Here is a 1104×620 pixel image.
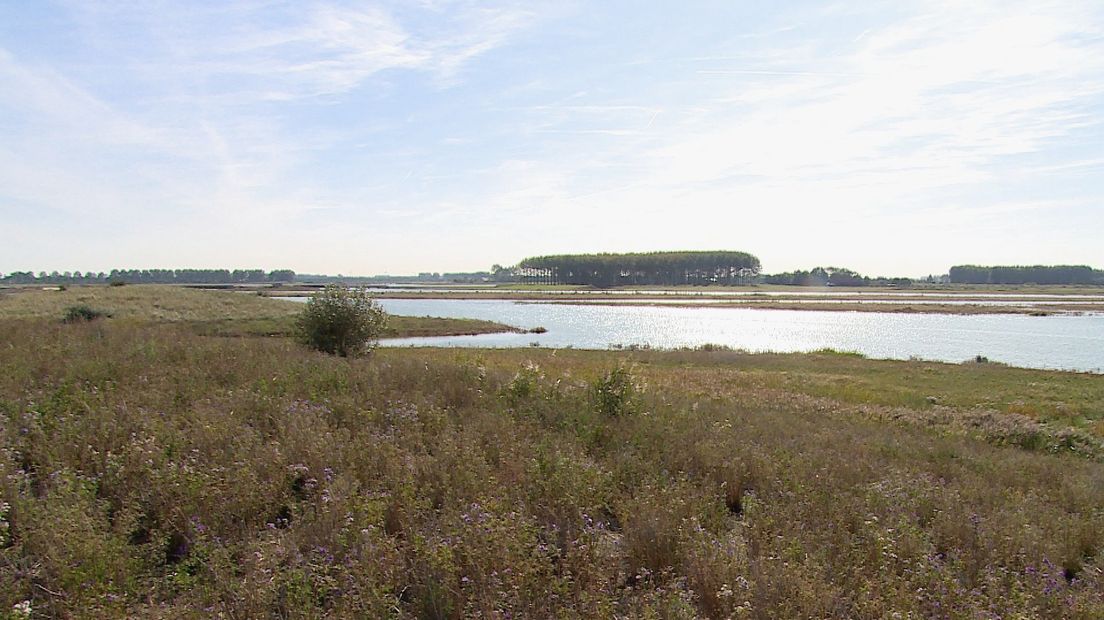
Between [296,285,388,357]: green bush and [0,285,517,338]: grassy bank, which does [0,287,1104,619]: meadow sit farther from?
[0,285,517,338]: grassy bank

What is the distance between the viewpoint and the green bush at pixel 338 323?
21781 millimetres

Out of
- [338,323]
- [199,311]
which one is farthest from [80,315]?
[199,311]

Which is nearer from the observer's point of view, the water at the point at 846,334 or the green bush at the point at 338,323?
the green bush at the point at 338,323

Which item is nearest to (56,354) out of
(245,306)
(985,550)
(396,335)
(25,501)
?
(25,501)

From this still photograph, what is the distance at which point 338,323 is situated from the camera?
2188cm

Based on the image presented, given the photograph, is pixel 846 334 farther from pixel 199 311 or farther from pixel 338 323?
pixel 199 311

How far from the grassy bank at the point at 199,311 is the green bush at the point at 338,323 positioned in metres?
29.8

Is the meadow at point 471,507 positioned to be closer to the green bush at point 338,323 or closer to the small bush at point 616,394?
the small bush at point 616,394

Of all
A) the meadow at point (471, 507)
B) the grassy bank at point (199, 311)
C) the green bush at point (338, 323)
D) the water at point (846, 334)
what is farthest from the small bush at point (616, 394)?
the grassy bank at point (199, 311)

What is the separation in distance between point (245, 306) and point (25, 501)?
7818 cm

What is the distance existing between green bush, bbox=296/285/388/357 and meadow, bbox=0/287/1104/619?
33.5 feet

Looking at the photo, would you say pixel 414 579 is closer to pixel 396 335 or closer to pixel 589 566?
pixel 589 566

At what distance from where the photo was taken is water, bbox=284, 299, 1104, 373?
48.9 metres

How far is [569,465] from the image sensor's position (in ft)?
23.1
